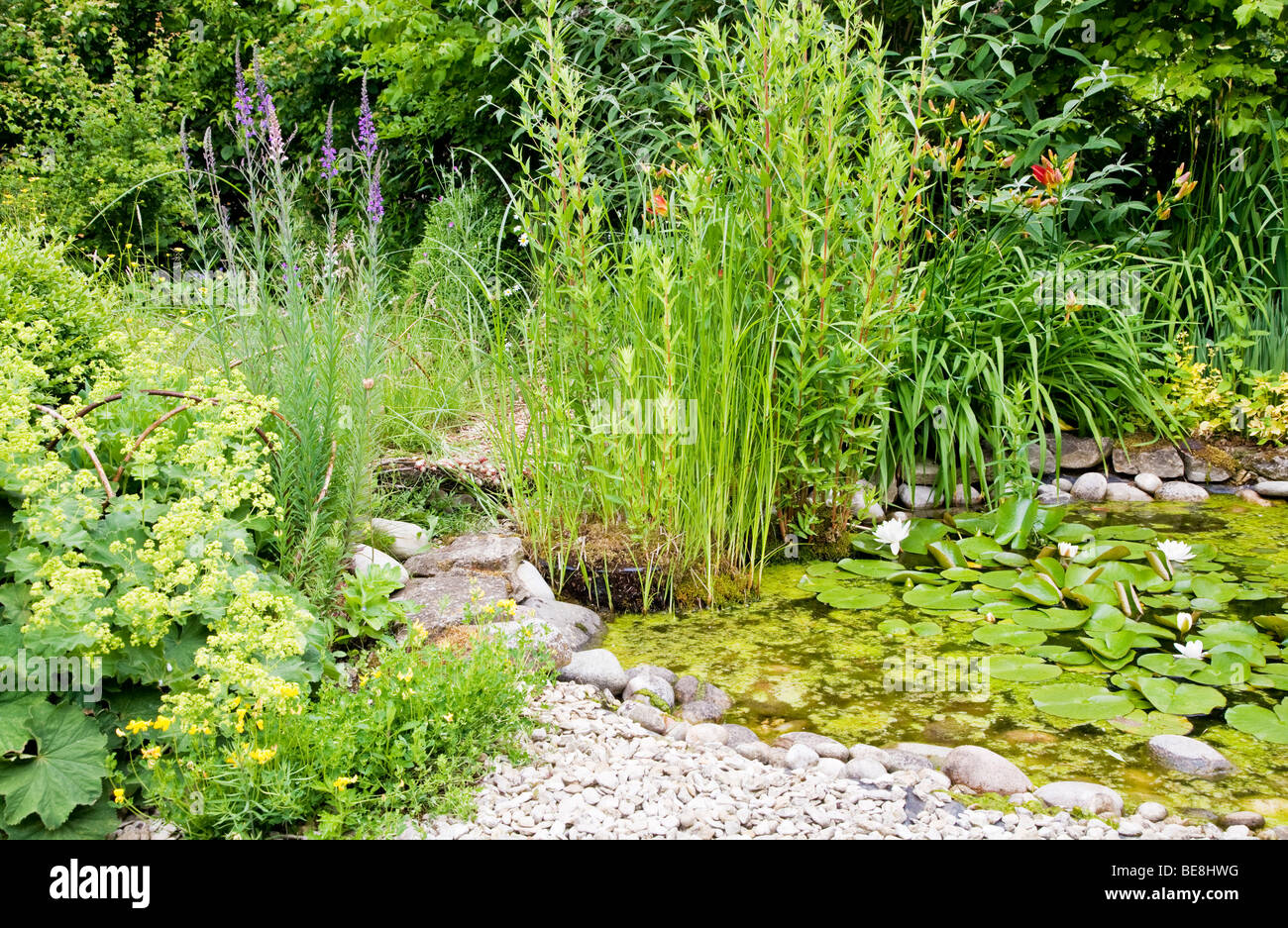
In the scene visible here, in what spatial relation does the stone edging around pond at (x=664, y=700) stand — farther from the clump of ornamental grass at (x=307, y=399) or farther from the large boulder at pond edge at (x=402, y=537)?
the clump of ornamental grass at (x=307, y=399)

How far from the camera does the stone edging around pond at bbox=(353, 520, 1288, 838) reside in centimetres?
215

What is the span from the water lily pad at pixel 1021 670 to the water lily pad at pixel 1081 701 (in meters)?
0.08

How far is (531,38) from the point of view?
17.7 feet

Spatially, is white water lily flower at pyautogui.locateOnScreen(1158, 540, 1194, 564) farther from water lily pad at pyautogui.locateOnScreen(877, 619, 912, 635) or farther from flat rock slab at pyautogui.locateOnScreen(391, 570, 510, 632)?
flat rock slab at pyautogui.locateOnScreen(391, 570, 510, 632)

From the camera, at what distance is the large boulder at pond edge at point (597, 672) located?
262cm

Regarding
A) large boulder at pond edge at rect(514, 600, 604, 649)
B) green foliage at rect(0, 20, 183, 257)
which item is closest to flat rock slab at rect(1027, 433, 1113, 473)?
large boulder at pond edge at rect(514, 600, 604, 649)

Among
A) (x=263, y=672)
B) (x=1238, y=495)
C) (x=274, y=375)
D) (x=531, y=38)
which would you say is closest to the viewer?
(x=263, y=672)

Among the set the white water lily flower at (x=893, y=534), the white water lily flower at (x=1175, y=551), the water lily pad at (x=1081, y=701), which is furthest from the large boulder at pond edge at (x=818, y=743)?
the white water lily flower at (x=1175, y=551)

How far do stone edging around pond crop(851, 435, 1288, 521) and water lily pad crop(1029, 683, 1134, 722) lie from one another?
1.57 m

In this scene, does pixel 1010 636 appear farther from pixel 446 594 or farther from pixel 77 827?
pixel 77 827

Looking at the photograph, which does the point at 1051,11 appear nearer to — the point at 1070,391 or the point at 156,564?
the point at 1070,391

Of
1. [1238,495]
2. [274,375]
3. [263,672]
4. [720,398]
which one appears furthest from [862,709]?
[1238,495]

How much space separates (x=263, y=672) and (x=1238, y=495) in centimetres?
425

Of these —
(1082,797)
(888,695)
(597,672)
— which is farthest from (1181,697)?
(597,672)
